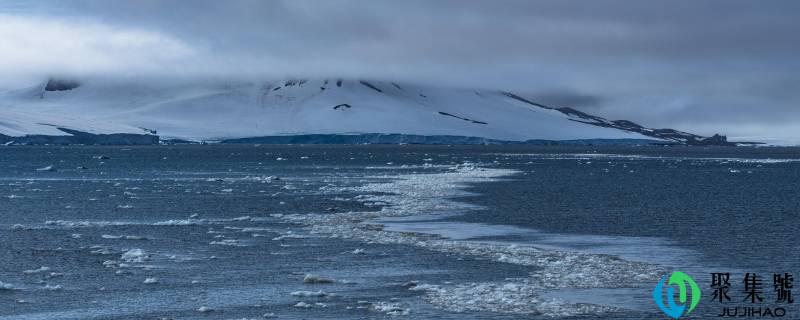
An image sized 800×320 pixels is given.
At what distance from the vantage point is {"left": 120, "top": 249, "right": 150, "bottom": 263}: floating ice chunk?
31.2m

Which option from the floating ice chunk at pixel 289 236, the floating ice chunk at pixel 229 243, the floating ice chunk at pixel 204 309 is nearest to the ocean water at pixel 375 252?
the floating ice chunk at pixel 289 236

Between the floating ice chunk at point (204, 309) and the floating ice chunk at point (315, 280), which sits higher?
the floating ice chunk at point (315, 280)

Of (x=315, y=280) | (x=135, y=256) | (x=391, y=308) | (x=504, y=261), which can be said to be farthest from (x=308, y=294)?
(x=135, y=256)

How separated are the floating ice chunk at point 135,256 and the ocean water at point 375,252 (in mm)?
66

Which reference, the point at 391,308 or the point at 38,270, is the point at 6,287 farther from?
the point at 391,308

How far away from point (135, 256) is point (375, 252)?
7.21m

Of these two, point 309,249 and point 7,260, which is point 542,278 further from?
point 7,260

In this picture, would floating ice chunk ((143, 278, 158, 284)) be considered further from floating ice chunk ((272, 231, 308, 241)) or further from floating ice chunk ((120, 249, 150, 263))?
floating ice chunk ((272, 231, 308, 241))

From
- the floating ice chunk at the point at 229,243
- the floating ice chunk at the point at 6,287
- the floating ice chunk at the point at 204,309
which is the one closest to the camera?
the floating ice chunk at the point at 204,309

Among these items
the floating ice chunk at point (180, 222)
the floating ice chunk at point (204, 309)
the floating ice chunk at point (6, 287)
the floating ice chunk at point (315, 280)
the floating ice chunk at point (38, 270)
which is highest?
the floating ice chunk at point (180, 222)

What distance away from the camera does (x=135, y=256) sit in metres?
31.9

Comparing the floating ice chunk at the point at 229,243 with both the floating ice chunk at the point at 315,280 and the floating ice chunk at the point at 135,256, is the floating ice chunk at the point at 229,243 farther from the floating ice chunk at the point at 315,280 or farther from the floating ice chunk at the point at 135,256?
the floating ice chunk at the point at 315,280

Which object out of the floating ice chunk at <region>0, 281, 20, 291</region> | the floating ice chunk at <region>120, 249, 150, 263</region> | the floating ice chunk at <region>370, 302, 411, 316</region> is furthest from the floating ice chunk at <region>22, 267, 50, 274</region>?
the floating ice chunk at <region>370, 302, 411, 316</region>

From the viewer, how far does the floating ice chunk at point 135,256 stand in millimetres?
31230
